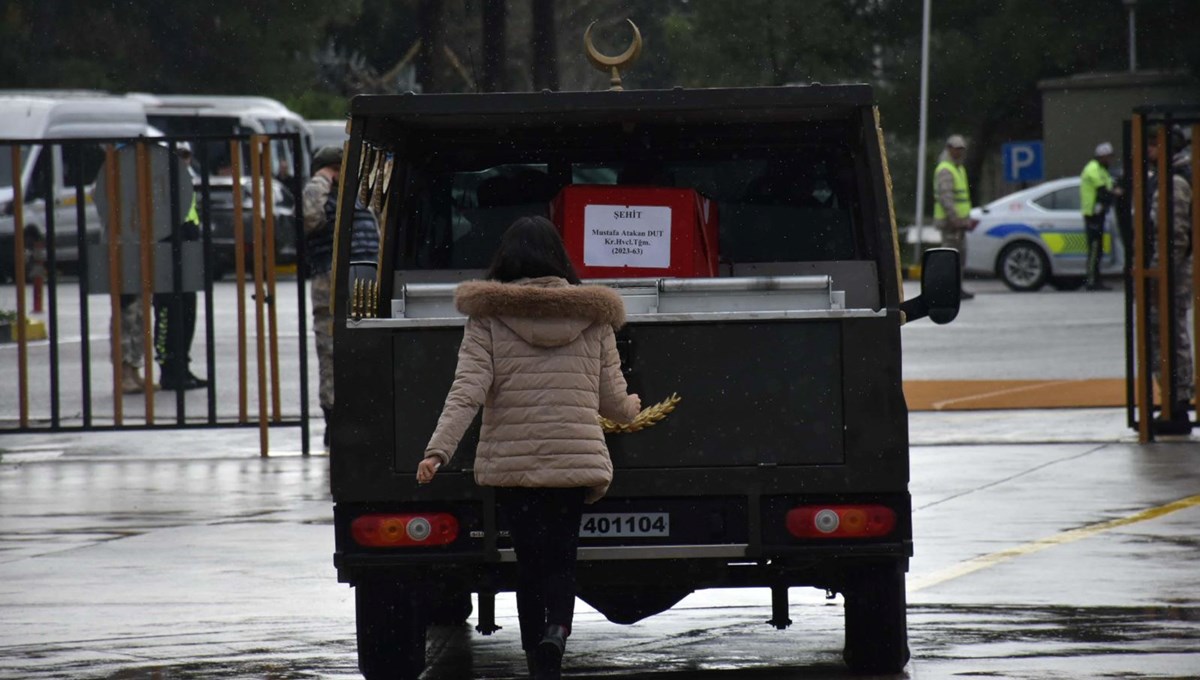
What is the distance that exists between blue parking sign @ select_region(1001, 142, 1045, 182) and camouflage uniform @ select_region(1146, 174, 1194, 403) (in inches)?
1056

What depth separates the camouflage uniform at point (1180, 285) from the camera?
14242 millimetres

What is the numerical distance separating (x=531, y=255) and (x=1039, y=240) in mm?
24342

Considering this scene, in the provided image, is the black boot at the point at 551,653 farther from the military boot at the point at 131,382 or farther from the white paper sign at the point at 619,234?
the military boot at the point at 131,382

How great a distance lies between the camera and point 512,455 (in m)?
6.74

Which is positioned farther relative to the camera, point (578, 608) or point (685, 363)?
point (578, 608)

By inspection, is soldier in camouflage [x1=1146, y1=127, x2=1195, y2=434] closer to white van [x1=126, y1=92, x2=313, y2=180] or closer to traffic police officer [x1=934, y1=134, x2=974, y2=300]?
traffic police officer [x1=934, y1=134, x2=974, y2=300]

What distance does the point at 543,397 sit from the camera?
675 centimetres

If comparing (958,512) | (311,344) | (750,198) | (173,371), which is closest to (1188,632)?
(750,198)

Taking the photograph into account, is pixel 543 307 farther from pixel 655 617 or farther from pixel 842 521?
pixel 655 617

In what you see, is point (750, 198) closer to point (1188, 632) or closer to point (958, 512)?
point (1188, 632)

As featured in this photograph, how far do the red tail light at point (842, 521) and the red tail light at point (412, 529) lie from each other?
1.07m

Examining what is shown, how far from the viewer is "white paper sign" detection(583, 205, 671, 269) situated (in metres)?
8.05

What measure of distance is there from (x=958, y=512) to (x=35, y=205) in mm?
23627

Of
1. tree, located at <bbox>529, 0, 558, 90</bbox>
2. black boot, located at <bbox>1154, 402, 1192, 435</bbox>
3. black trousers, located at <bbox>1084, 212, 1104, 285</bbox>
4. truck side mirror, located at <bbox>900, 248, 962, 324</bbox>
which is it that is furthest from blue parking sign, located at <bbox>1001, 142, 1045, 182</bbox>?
truck side mirror, located at <bbox>900, 248, 962, 324</bbox>
